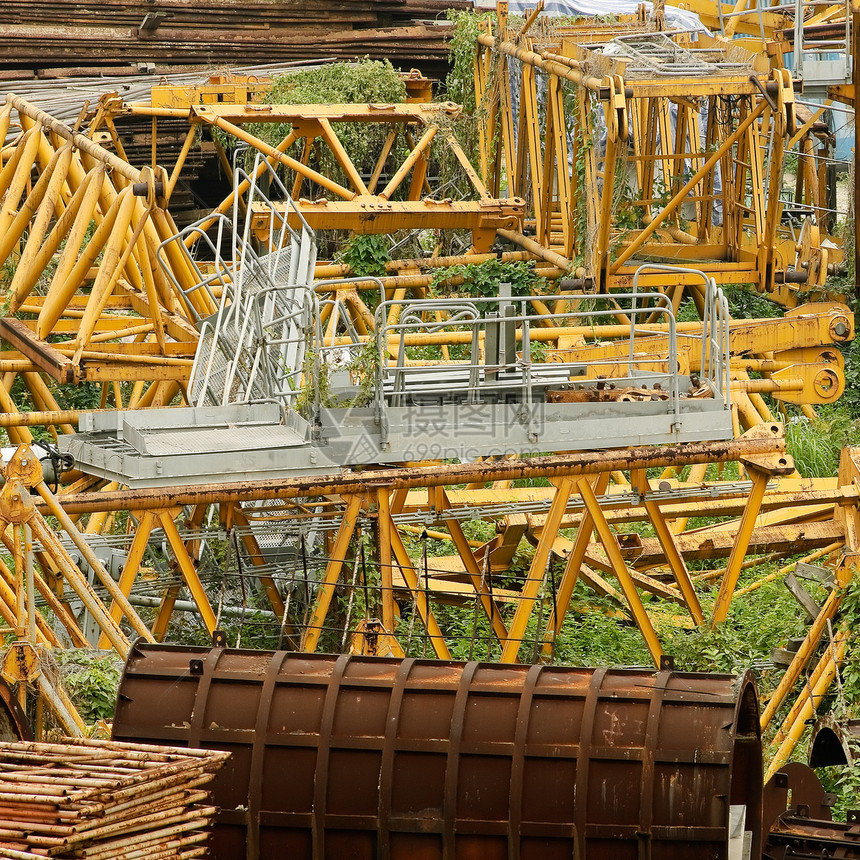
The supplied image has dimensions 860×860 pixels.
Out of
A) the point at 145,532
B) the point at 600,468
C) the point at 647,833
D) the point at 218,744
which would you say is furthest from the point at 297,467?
the point at 647,833

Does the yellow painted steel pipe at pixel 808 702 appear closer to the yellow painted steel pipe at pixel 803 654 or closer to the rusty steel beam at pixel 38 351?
the yellow painted steel pipe at pixel 803 654

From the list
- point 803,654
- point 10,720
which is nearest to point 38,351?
point 10,720

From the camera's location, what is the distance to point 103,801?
894cm

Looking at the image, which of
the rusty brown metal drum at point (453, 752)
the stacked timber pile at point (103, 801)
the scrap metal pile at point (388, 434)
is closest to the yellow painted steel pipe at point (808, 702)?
the scrap metal pile at point (388, 434)

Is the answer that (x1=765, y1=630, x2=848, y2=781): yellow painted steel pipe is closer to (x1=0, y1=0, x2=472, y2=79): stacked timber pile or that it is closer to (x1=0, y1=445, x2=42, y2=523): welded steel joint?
(x1=0, y1=445, x2=42, y2=523): welded steel joint

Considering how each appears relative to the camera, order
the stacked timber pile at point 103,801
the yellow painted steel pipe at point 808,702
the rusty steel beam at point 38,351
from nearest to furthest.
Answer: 1. the stacked timber pile at point 103,801
2. the yellow painted steel pipe at point 808,702
3. the rusty steel beam at point 38,351

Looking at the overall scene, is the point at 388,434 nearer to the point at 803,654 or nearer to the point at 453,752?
the point at 803,654

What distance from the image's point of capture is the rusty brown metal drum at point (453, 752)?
34.8ft

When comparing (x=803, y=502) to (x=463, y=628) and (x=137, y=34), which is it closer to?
(x=463, y=628)

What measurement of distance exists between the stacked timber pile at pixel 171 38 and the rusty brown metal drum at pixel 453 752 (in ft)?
79.3

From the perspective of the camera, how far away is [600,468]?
14047mm

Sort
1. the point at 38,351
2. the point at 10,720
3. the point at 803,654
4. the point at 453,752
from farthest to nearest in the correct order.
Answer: the point at 38,351 < the point at 803,654 < the point at 10,720 < the point at 453,752

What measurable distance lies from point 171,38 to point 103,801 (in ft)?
91.1

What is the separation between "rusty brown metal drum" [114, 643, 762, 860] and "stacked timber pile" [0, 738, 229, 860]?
106cm
